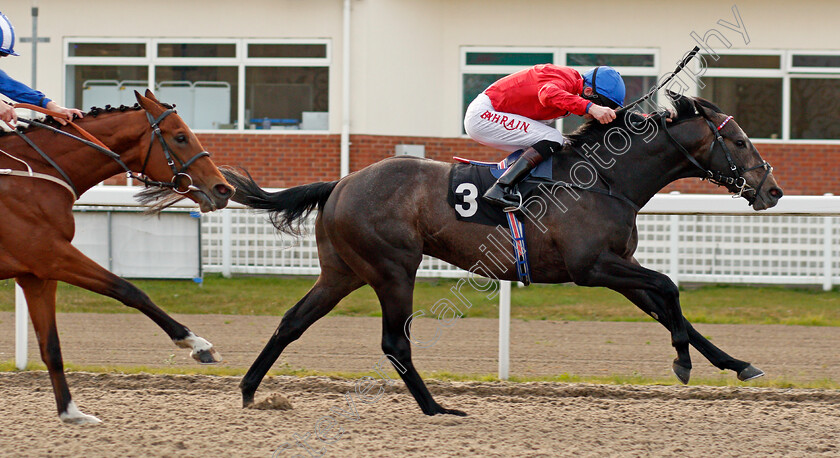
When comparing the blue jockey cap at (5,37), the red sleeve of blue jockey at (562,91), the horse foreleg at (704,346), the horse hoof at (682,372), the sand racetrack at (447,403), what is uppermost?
the blue jockey cap at (5,37)

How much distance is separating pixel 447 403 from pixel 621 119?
1.82 m

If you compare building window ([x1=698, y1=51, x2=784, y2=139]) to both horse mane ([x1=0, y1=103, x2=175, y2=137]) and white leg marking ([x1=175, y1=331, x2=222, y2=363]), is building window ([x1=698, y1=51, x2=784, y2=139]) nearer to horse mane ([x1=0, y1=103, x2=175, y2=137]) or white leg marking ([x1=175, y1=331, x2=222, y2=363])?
horse mane ([x1=0, y1=103, x2=175, y2=137])

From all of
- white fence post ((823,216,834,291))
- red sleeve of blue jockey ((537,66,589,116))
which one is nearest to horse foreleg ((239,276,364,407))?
red sleeve of blue jockey ((537,66,589,116))

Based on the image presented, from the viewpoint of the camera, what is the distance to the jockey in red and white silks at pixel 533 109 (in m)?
4.63

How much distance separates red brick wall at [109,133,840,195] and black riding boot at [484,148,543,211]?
19.0ft

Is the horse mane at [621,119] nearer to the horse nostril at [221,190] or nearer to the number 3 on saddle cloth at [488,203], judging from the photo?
the number 3 on saddle cloth at [488,203]

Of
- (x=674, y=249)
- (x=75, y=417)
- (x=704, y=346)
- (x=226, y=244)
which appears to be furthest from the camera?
(x=226, y=244)

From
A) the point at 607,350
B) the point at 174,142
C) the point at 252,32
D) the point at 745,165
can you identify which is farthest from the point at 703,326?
the point at 252,32

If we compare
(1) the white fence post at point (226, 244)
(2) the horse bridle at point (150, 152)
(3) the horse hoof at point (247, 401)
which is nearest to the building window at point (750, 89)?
(1) the white fence post at point (226, 244)

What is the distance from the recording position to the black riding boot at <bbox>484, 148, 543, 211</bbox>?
15.0ft

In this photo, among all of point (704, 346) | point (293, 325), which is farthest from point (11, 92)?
point (704, 346)

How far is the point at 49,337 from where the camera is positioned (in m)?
4.34

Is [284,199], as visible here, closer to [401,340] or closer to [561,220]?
[401,340]

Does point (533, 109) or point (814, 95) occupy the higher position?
point (814, 95)
